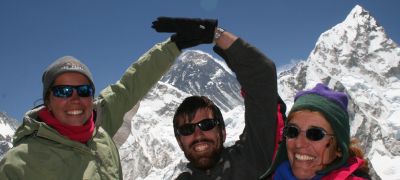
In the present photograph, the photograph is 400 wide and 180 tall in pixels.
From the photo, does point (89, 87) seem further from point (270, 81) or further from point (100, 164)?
point (270, 81)

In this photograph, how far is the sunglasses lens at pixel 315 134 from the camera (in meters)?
5.38

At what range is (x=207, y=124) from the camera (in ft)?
21.6

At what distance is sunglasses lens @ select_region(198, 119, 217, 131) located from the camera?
6551 mm

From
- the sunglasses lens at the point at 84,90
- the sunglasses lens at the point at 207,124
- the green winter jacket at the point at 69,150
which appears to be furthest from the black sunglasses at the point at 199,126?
the sunglasses lens at the point at 84,90

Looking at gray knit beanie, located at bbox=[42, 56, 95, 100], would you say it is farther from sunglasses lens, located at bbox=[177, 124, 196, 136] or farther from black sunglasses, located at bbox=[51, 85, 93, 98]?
sunglasses lens, located at bbox=[177, 124, 196, 136]

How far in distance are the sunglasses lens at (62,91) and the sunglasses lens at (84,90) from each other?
5.1 inches

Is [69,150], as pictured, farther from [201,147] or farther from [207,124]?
[207,124]

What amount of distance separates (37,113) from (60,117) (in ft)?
1.18

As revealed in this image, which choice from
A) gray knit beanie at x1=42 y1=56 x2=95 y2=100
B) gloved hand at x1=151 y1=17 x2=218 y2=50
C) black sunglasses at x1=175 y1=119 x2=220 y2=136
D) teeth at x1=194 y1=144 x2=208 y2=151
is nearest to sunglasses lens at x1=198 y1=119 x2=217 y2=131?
black sunglasses at x1=175 y1=119 x2=220 y2=136

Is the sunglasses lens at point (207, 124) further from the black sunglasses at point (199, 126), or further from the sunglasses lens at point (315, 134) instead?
the sunglasses lens at point (315, 134)

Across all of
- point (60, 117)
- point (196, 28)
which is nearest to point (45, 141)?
point (60, 117)

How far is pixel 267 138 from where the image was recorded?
6.27m

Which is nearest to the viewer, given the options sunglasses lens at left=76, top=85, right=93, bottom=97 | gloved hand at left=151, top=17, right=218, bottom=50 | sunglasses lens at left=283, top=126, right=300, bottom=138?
sunglasses lens at left=283, top=126, right=300, bottom=138

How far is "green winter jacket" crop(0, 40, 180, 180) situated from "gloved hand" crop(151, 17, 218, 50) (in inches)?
50.3
